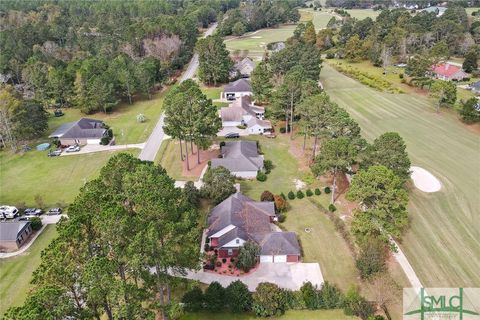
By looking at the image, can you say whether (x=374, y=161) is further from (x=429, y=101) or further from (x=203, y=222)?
(x=429, y=101)

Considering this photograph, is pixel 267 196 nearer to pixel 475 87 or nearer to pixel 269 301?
pixel 269 301

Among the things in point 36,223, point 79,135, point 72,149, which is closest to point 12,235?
point 36,223

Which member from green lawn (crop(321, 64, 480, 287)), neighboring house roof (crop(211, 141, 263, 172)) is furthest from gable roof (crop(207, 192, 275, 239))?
green lawn (crop(321, 64, 480, 287))

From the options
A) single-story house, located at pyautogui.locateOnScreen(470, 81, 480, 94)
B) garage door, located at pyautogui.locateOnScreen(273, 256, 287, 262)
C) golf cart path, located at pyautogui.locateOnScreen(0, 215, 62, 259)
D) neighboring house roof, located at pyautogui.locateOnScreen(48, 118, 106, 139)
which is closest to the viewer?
garage door, located at pyautogui.locateOnScreen(273, 256, 287, 262)

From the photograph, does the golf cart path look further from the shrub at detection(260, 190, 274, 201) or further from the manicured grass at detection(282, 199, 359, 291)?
the manicured grass at detection(282, 199, 359, 291)

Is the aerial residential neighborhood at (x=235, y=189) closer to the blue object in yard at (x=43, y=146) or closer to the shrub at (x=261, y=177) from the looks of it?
the shrub at (x=261, y=177)

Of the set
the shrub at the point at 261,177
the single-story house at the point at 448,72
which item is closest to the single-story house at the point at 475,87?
the single-story house at the point at 448,72

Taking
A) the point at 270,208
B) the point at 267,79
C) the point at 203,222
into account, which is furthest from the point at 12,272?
the point at 267,79
